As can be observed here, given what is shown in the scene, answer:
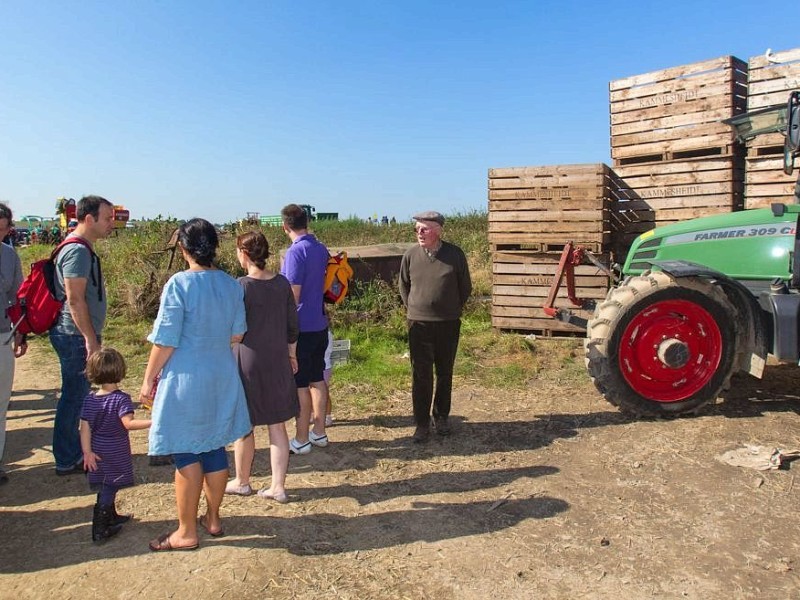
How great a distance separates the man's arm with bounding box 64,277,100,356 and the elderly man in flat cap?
218cm

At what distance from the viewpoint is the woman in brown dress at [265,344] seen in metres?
3.45

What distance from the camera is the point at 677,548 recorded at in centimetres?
307

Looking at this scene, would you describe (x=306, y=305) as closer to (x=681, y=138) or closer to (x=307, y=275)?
(x=307, y=275)

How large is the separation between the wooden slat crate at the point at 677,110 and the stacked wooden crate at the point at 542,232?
0.68 m

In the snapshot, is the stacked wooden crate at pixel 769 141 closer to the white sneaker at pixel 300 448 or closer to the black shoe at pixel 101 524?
the white sneaker at pixel 300 448

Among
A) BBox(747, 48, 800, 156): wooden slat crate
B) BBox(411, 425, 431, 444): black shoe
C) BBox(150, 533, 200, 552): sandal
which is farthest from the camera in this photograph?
BBox(747, 48, 800, 156): wooden slat crate

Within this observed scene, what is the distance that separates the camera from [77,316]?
145 inches

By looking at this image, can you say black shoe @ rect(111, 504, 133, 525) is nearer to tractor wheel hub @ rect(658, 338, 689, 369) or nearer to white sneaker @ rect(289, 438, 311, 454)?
white sneaker @ rect(289, 438, 311, 454)

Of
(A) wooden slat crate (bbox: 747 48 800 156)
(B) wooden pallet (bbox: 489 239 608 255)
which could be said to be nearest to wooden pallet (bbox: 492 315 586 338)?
(B) wooden pallet (bbox: 489 239 608 255)

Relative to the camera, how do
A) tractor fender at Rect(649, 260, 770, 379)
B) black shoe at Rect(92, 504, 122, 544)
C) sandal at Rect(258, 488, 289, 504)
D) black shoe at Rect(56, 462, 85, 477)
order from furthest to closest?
tractor fender at Rect(649, 260, 770, 379) < black shoe at Rect(56, 462, 85, 477) < sandal at Rect(258, 488, 289, 504) < black shoe at Rect(92, 504, 122, 544)

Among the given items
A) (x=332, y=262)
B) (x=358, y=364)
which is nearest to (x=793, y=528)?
(x=332, y=262)

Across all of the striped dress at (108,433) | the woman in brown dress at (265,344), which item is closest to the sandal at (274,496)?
the woman in brown dress at (265,344)

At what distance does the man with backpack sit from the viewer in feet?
12.1

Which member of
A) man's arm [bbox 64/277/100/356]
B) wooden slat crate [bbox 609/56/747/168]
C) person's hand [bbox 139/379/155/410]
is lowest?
person's hand [bbox 139/379/155/410]
